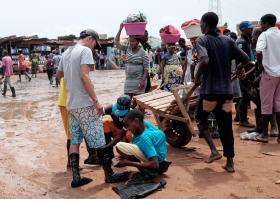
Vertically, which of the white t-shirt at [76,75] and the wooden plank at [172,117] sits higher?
the white t-shirt at [76,75]

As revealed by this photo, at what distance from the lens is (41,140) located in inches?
269

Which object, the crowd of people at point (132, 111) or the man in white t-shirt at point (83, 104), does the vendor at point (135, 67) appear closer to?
the crowd of people at point (132, 111)

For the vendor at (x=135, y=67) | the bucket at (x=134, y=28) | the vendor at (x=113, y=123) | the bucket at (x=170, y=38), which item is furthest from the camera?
the bucket at (x=170, y=38)

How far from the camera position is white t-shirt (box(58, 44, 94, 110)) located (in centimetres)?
423

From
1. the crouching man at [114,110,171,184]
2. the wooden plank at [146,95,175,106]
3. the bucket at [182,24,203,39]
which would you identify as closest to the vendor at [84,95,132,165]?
the crouching man at [114,110,171,184]

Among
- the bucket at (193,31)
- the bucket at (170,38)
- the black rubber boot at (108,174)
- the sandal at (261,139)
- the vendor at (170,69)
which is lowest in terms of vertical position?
the sandal at (261,139)

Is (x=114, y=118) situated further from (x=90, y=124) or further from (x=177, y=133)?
(x=177, y=133)

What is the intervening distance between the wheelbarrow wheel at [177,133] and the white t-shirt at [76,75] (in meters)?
1.73

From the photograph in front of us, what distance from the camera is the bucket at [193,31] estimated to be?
22.3ft

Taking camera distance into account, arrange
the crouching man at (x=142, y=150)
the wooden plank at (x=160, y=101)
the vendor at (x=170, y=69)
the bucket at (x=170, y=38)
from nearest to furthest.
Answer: the crouching man at (x=142, y=150) → the wooden plank at (x=160, y=101) → the bucket at (x=170, y=38) → the vendor at (x=170, y=69)

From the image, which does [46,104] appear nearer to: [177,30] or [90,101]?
[177,30]

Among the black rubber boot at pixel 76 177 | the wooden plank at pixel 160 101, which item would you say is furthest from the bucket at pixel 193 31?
the black rubber boot at pixel 76 177

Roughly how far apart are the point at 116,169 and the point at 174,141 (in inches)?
46.6

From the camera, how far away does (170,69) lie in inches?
309
